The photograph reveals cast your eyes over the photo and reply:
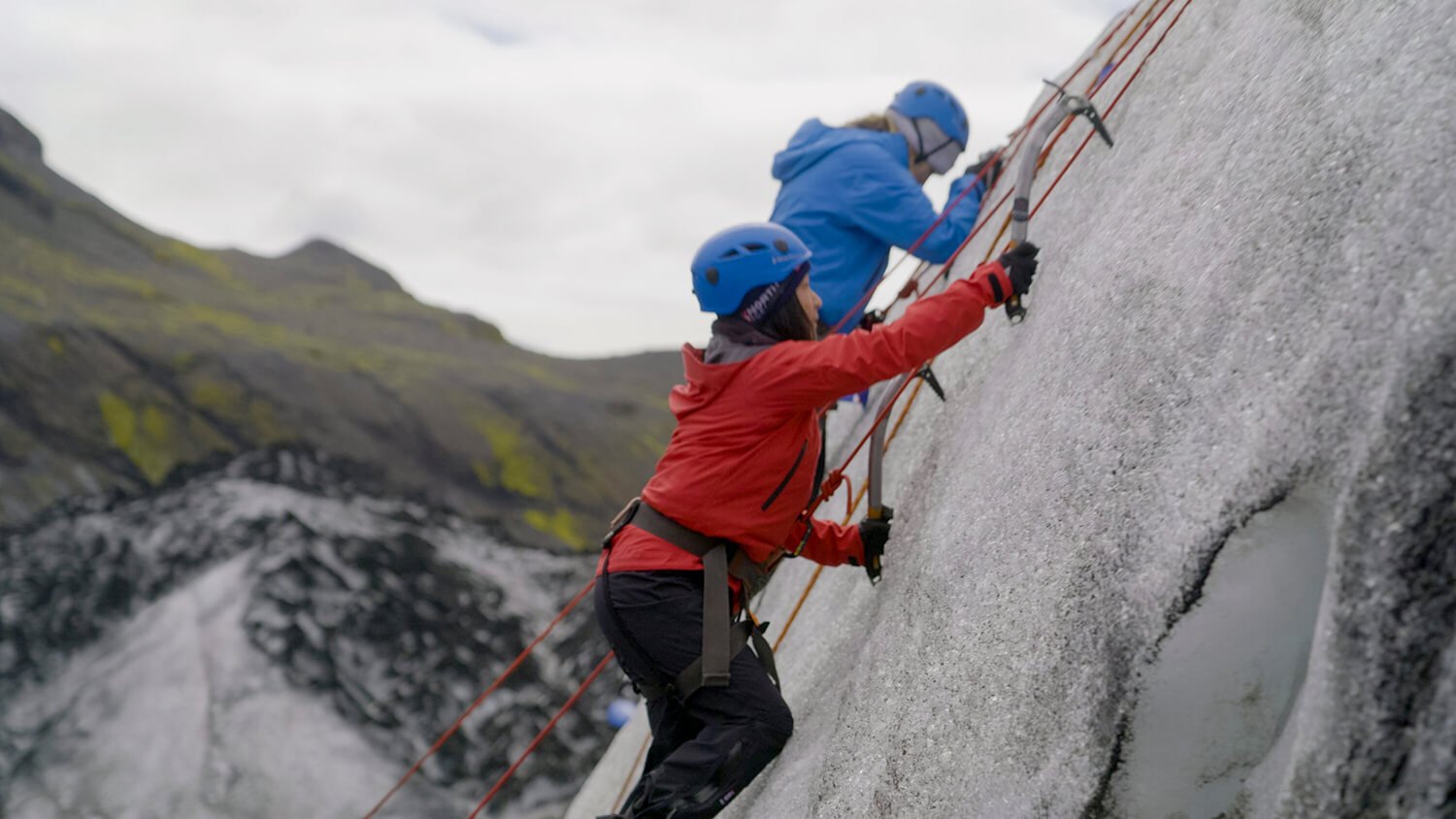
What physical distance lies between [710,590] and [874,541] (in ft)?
3.94

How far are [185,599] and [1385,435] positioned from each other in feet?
60.4

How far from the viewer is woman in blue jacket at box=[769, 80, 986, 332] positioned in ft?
24.1

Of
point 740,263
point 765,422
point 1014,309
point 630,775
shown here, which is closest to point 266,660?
point 630,775

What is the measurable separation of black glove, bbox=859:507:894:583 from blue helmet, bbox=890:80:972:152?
3747 mm

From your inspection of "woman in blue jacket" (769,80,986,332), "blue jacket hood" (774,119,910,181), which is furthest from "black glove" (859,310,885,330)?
"blue jacket hood" (774,119,910,181)

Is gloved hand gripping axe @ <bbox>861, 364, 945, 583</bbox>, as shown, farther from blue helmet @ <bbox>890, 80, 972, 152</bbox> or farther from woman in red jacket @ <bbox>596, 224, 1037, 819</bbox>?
blue helmet @ <bbox>890, 80, 972, 152</bbox>

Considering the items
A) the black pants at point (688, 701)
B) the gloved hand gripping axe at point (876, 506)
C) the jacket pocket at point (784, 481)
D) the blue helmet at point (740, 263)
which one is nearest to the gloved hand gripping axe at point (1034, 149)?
the gloved hand gripping axe at point (876, 506)

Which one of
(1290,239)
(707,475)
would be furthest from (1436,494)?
(707,475)

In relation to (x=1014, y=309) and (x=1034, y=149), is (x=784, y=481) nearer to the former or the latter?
(x=1014, y=309)

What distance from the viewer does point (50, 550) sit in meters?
16.6

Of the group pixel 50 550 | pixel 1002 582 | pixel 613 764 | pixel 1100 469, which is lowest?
pixel 613 764

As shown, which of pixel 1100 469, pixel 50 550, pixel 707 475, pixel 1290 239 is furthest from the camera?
pixel 50 550

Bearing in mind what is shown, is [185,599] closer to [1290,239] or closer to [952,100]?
[952,100]

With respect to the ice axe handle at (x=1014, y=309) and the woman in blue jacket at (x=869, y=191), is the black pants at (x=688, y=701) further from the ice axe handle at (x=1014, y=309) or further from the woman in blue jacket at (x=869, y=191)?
the woman in blue jacket at (x=869, y=191)
